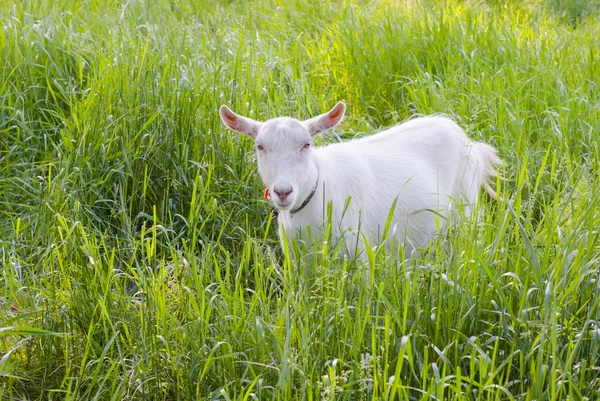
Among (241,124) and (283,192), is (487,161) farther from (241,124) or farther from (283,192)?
(283,192)

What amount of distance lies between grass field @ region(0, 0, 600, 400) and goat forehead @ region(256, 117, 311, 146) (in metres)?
0.43

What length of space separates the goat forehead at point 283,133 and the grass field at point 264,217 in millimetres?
432

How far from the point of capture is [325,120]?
421cm

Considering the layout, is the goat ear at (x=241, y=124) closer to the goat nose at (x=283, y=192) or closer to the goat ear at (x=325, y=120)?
the goat ear at (x=325, y=120)

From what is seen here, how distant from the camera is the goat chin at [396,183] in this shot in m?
4.09

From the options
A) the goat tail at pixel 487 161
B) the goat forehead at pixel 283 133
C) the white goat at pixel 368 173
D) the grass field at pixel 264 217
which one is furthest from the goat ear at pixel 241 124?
the goat tail at pixel 487 161

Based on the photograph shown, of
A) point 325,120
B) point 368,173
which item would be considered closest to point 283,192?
point 325,120

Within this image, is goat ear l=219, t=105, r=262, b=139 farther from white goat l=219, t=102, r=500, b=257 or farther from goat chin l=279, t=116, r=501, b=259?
goat chin l=279, t=116, r=501, b=259

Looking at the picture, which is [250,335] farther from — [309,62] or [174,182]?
[309,62]

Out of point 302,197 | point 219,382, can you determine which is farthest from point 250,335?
point 302,197

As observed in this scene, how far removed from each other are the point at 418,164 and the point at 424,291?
1.70 meters

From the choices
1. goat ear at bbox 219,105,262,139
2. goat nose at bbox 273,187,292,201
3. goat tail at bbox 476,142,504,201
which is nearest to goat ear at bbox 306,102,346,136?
goat ear at bbox 219,105,262,139

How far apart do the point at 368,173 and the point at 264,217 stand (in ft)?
2.36

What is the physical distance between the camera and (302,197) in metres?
4.03
